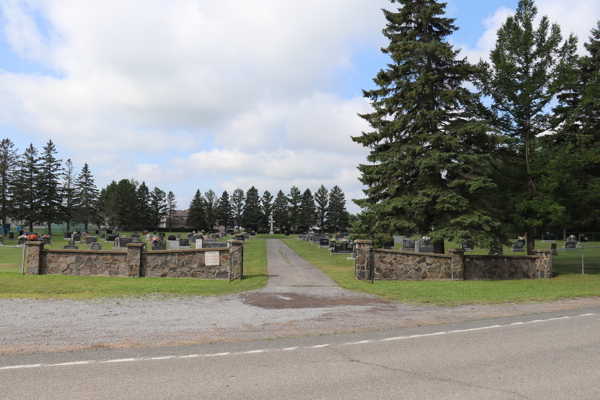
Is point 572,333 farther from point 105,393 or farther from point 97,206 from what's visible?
point 97,206

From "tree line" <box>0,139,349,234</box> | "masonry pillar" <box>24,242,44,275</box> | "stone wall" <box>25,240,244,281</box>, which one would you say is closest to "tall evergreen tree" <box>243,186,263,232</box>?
"tree line" <box>0,139,349,234</box>

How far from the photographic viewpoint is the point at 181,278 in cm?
1656

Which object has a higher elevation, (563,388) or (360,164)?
(360,164)

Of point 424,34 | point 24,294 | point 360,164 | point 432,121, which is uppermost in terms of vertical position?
point 424,34

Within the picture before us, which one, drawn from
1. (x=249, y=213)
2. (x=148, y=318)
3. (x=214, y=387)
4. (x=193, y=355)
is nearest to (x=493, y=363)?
(x=214, y=387)

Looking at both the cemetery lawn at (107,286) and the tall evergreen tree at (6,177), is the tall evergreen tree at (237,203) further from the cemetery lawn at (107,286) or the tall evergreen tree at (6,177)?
the cemetery lawn at (107,286)

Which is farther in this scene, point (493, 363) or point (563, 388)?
point (493, 363)

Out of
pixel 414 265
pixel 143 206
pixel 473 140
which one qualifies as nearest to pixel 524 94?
pixel 473 140

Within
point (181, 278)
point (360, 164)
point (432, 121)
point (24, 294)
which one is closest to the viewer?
point (24, 294)

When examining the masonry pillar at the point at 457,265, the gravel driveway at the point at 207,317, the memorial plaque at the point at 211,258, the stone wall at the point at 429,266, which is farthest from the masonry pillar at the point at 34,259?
the masonry pillar at the point at 457,265

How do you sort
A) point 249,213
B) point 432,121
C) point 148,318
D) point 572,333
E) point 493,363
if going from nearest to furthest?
point 493,363
point 572,333
point 148,318
point 432,121
point 249,213

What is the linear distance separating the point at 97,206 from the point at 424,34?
3158 inches

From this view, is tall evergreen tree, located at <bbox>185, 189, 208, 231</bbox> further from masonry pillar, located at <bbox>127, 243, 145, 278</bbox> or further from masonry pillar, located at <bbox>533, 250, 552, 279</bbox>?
masonry pillar, located at <bbox>533, 250, 552, 279</bbox>

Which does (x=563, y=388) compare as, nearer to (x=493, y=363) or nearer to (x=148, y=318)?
(x=493, y=363)
